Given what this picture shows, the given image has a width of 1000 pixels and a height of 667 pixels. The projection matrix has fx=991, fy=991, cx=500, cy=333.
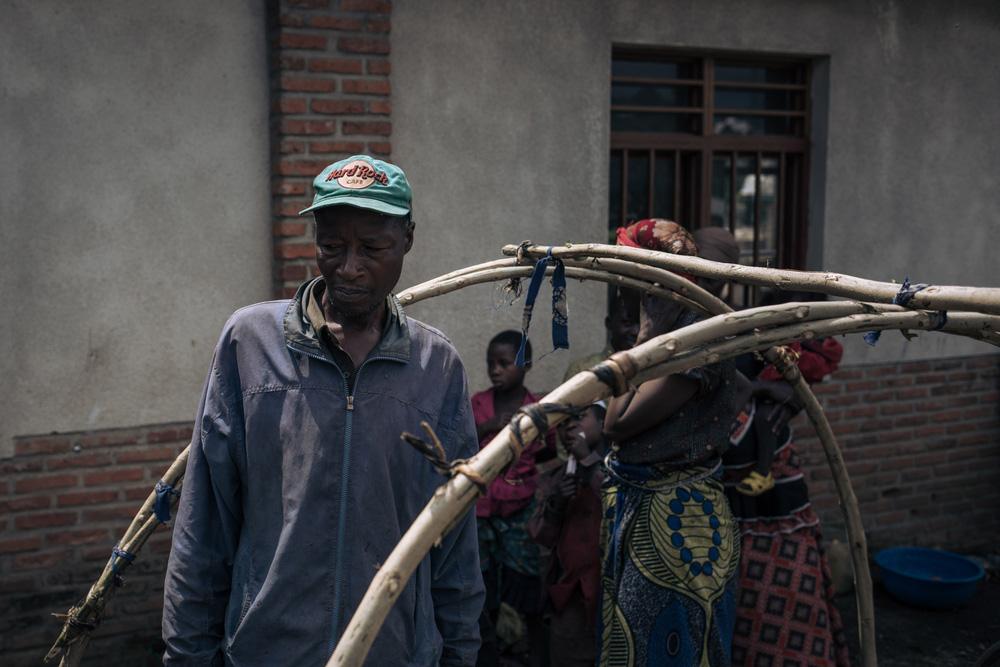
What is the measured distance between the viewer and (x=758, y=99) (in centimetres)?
612

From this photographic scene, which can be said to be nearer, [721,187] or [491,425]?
[491,425]

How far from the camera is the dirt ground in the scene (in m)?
5.21

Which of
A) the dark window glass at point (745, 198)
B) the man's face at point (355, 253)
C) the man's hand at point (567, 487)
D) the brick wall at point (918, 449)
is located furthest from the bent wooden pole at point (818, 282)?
the brick wall at point (918, 449)

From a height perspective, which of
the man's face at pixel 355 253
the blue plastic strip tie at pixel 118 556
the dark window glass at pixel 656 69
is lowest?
the blue plastic strip tie at pixel 118 556

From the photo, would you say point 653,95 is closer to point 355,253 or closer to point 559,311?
point 559,311

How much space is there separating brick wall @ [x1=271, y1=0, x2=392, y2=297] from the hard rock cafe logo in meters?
2.33

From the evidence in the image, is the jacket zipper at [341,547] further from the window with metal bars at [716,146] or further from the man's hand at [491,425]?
the window with metal bars at [716,146]

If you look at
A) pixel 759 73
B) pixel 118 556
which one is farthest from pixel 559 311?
pixel 759 73

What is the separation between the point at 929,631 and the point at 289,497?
15.0 feet

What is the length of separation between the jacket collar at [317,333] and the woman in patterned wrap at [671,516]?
117 centimetres

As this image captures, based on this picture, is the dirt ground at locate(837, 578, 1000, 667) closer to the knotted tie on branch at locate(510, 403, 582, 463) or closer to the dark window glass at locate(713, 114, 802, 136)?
the dark window glass at locate(713, 114, 802, 136)

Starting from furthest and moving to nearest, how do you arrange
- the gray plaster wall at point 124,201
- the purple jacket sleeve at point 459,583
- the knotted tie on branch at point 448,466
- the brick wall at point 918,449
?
the brick wall at point 918,449 < the gray plaster wall at point 124,201 < the purple jacket sleeve at point 459,583 < the knotted tie on branch at point 448,466

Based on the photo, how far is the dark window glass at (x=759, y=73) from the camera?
19.6 feet

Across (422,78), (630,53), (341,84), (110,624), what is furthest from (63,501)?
(630,53)
